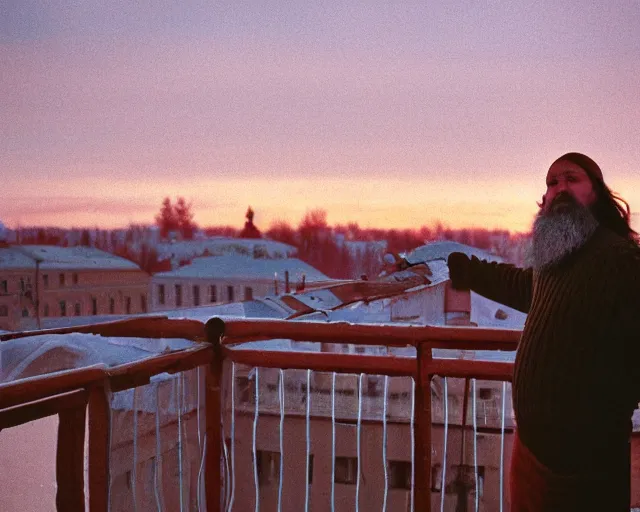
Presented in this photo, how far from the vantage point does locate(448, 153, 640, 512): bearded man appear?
6.11 ft

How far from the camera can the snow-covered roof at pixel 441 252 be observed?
8.84 ft

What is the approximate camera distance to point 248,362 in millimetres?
2686

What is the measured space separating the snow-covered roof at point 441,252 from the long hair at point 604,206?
55 centimetres

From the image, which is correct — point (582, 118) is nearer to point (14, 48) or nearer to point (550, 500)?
point (550, 500)

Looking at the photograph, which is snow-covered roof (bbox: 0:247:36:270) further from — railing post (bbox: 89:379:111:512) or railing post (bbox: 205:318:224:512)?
railing post (bbox: 89:379:111:512)

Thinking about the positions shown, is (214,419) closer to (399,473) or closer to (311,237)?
(311,237)

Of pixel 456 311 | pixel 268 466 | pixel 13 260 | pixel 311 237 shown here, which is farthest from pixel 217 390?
pixel 13 260

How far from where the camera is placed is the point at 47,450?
223cm

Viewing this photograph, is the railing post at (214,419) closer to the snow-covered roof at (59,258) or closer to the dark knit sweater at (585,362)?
the dark knit sweater at (585,362)

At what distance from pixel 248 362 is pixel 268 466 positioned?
8977 mm

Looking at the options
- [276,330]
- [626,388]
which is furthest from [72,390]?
[626,388]

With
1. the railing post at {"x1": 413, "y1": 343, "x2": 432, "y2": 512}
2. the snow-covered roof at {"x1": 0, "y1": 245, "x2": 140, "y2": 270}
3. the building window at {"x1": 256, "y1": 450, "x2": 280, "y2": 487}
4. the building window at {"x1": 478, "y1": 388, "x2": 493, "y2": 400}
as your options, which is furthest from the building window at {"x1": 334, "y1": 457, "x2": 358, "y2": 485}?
the railing post at {"x1": 413, "y1": 343, "x2": 432, "y2": 512}

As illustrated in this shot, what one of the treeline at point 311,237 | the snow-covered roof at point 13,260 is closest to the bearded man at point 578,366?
the treeline at point 311,237

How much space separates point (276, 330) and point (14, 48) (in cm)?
686
